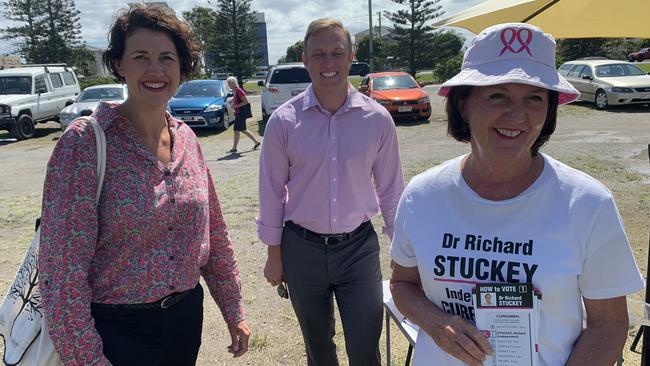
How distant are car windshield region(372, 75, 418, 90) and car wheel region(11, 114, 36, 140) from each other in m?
10.7

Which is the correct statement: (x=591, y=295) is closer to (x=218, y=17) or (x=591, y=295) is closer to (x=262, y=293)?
(x=262, y=293)

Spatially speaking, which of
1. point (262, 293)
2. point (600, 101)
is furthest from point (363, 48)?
point (262, 293)

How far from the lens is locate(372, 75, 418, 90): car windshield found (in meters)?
15.1

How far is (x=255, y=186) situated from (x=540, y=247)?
676 cm

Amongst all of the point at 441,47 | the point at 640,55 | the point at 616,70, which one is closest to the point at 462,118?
the point at 616,70

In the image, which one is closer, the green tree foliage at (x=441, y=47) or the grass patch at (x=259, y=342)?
the grass patch at (x=259, y=342)

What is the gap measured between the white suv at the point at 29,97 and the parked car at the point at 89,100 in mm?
1514

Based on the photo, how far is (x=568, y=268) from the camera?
1.30m

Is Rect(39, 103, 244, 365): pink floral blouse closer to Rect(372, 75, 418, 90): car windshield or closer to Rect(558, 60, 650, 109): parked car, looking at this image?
Rect(372, 75, 418, 90): car windshield

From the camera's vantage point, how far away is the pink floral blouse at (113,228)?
1.51m

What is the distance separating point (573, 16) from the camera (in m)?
2.40

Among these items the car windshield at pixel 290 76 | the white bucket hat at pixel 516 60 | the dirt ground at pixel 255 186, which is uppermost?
the car windshield at pixel 290 76

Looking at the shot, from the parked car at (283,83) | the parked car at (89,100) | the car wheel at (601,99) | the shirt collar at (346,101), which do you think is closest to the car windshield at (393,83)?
the parked car at (283,83)

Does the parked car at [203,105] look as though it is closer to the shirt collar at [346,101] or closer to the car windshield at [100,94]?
the car windshield at [100,94]
